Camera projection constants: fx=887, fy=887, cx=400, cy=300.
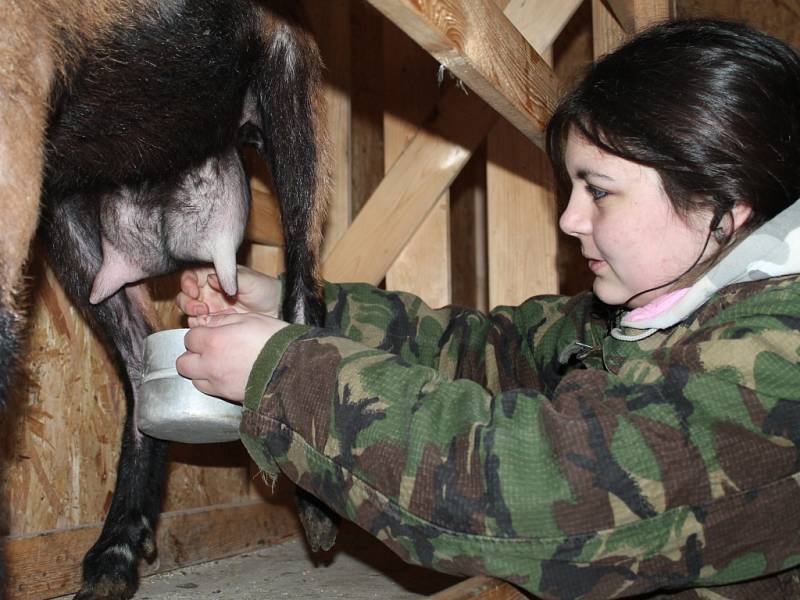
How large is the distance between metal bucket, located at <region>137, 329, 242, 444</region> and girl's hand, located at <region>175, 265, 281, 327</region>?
0.44 meters

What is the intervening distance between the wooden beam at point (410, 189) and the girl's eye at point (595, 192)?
1135mm

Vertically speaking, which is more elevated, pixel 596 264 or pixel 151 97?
pixel 151 97

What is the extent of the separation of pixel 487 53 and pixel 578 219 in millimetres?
359

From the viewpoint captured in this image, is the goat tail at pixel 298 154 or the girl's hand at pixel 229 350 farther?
the goat tail at pixel 298 154

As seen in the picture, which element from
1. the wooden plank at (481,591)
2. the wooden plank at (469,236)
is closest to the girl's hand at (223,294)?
the wooden plank at (481,591)

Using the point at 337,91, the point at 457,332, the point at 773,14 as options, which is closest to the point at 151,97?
the point at 457,332

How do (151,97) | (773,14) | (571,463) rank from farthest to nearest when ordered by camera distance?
(773,14)
(151,97)
(571,463)

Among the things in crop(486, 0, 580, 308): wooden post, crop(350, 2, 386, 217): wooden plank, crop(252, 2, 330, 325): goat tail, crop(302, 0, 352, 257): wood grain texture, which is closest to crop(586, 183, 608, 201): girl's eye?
crop(252, 2, 330, 325): goat tail

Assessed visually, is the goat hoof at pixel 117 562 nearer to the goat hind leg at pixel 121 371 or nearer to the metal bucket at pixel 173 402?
the goat hind leg at pixel 121 371

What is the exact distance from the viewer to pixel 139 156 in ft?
6.07

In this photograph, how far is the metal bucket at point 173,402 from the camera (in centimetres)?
175

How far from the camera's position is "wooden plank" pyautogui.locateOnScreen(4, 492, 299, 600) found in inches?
81.7

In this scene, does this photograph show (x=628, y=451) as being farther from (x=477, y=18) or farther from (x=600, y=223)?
(x=477, y=18)

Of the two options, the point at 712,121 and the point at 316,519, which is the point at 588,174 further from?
the point at 316,519
